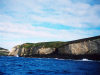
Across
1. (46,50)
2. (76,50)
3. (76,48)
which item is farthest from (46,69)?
(46,50)

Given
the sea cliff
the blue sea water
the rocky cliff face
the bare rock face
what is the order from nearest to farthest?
the blue sea water < the sea cliff < the rocky cliff face < the bare rock face

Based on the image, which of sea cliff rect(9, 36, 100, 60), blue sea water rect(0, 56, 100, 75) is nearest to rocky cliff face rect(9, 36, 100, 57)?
sea cliff rect(9, 36, 100, 60)

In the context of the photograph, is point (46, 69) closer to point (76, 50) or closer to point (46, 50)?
point (76, 50)

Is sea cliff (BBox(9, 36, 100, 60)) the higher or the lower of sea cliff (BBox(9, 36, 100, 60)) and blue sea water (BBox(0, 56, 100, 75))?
the higher

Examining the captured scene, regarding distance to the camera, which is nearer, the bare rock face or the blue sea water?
the blue sea water

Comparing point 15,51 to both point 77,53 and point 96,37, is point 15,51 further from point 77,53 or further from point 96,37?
point 96,37

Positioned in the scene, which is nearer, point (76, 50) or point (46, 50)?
point (76, 50)

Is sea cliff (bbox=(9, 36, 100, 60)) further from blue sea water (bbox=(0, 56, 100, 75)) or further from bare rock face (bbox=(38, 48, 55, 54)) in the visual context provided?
blue sea water (bbox=(0, 56, 100, 75))

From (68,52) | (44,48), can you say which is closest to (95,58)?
(68,52)

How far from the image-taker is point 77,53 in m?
115

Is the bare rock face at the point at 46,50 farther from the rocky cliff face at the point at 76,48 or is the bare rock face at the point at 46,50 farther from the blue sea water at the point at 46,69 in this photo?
the blue sea water at the point at 46,69

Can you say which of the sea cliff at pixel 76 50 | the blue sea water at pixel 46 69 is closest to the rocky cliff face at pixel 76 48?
the sea cliff at pixel 76 50

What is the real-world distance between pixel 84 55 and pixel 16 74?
312ft

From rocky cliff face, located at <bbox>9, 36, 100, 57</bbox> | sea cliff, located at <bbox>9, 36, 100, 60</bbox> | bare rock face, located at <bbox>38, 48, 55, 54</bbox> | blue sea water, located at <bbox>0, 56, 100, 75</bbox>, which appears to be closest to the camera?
blue sea water, located at <bbox>0, 56, 100, 75</bbox>
